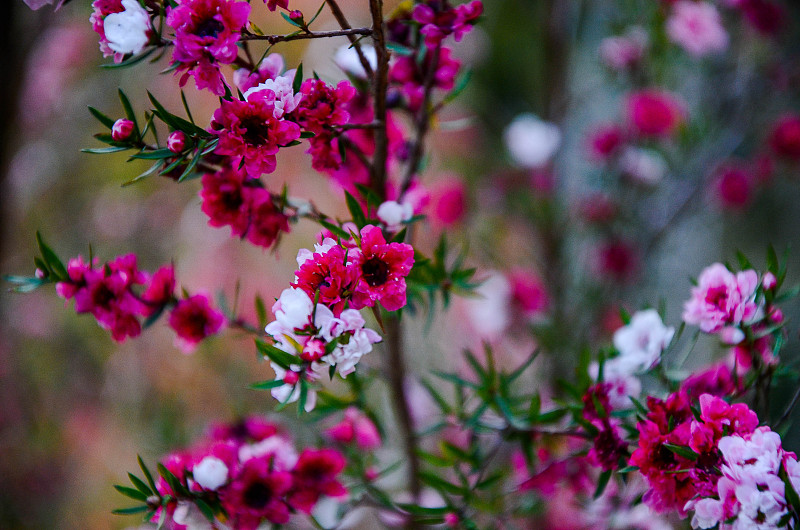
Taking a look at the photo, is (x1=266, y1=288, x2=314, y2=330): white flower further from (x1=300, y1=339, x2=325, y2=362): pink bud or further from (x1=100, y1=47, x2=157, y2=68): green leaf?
(x1=100, y1=47, x2=157, y2=68): green leaf

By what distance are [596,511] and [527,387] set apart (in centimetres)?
60

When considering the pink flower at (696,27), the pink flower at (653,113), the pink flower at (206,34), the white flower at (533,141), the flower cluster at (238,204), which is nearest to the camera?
the pink flower at (206,34)

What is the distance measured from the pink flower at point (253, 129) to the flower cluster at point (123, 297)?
0.66 feet

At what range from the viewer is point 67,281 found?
549 millimetres

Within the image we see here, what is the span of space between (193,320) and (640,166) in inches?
37.9

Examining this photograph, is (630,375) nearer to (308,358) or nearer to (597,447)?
(597,447)

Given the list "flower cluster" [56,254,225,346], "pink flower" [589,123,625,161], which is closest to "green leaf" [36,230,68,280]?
"flower cluster" [56,254,225,346]

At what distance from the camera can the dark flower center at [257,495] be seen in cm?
57

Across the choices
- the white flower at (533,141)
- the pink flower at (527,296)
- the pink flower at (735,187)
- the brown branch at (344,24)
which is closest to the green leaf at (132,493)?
the brown branch at (344,24)

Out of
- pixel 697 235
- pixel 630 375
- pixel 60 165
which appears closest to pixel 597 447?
pixel 630 375

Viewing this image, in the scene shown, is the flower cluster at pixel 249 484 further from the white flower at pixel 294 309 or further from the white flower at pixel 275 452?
the white flower at pixel 294 309

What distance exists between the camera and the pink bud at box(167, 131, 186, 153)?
17.8 inches

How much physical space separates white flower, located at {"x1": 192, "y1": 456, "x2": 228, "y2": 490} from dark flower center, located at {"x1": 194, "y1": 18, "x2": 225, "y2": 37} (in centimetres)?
38

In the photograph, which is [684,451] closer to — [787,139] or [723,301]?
[723,301]
